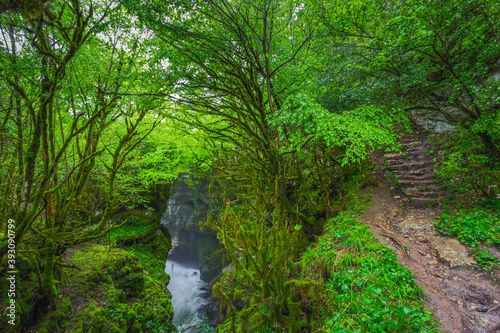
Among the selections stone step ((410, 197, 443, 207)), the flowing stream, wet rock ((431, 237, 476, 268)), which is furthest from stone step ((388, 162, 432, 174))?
the flowing stream

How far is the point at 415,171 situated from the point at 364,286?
5.19 m

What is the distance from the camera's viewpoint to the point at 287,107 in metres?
3.71

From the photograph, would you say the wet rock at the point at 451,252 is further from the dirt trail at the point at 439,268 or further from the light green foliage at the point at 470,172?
the light green foliage at the point at 470,172

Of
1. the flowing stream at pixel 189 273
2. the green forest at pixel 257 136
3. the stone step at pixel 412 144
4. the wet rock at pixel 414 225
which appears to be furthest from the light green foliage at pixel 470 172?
the flowing stream at pixel 189 273

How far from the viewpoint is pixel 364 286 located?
289cm

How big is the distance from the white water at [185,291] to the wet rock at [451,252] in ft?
43.2

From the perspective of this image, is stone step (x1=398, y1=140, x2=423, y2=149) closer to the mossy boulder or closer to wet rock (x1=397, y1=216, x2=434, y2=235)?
wet rock (x1=397, y1=216, x2=434, y2=235)

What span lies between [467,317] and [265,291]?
2.66 metres

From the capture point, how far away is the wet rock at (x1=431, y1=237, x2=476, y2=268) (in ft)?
10.6

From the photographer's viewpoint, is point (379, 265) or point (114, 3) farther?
point (114, 3)

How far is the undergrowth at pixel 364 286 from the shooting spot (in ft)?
7.42

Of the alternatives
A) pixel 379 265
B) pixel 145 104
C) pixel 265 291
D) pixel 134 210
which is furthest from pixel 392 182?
pixel 134 210

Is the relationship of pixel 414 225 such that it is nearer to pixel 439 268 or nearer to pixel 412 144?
pixel 439 268

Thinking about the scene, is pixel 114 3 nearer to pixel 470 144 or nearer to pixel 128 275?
pixel 128 275
